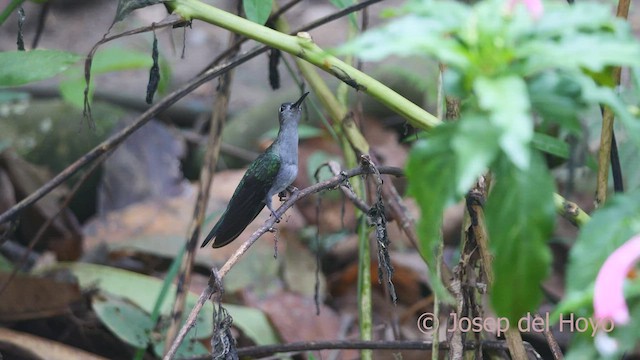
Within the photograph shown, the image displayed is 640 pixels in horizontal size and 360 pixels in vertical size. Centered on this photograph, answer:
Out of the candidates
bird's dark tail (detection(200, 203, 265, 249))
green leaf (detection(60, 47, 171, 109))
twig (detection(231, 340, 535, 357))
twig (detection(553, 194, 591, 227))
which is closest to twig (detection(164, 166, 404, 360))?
bird's dark tail (detection(200, 203, 265, 249))

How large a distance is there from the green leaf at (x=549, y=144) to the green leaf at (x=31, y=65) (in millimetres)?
1164

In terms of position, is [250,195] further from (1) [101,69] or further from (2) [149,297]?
(1) [101,69]

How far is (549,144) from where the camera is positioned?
150cm

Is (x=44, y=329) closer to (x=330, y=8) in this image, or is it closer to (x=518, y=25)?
(x=518, y=25)

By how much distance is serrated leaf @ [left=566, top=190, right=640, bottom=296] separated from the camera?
1.11 m

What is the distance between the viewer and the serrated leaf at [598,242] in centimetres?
111

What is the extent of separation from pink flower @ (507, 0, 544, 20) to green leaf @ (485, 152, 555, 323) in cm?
18

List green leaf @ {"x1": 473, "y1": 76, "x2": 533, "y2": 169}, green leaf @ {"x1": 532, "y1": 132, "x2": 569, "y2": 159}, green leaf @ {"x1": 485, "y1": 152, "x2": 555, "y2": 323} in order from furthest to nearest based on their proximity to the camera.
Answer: green leaf @ {"x1": 532, "y1": 132, "x2": 569, "y2": 159} < green leaf @ {"x1": 485, "y1": 152, "x2": 555, "y2": 323} < green leaf @ {"x1": 473, "y1": 76, "x2": 533, "y2": 169}

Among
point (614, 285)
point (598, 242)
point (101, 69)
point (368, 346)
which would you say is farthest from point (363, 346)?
point (101, 69)

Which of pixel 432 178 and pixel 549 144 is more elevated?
pixel 549 144

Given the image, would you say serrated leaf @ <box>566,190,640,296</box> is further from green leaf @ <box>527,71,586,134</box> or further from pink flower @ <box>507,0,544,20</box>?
pink flower @ <box>507,0,544,20</box>

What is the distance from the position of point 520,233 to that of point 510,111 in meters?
0.19

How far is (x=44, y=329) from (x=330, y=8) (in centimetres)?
594

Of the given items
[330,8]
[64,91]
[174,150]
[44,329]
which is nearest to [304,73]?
[64,91]
